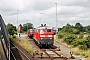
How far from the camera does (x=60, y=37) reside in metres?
45.2

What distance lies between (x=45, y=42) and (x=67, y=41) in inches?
292

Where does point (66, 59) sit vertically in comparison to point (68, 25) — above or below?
below

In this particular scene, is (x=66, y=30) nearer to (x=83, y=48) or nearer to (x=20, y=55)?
(x=83, y=48)

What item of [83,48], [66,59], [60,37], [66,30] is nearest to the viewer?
[66,59]

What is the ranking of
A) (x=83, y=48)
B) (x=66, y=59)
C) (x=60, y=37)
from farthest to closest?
1. (x=60, y=37)
2. (x=83, y=48)
3. (x=66, y=59)

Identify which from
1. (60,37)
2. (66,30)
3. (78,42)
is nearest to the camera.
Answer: (78,42)

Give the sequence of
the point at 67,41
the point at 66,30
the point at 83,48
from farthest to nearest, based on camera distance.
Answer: the point at 66,30 < the point at 67,41 < the point at 83,48

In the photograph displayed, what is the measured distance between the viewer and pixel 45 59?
20.9m

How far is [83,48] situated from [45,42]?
5.52 metres

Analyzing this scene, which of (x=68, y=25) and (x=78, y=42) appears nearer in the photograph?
(x=78, y=42)

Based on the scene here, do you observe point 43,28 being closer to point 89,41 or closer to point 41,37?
point 41,37

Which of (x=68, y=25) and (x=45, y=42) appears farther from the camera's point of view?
(x=68, y=25)

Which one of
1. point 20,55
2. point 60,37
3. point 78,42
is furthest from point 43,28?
point 60,37

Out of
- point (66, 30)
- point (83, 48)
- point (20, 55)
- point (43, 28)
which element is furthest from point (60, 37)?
point (20, 55)
